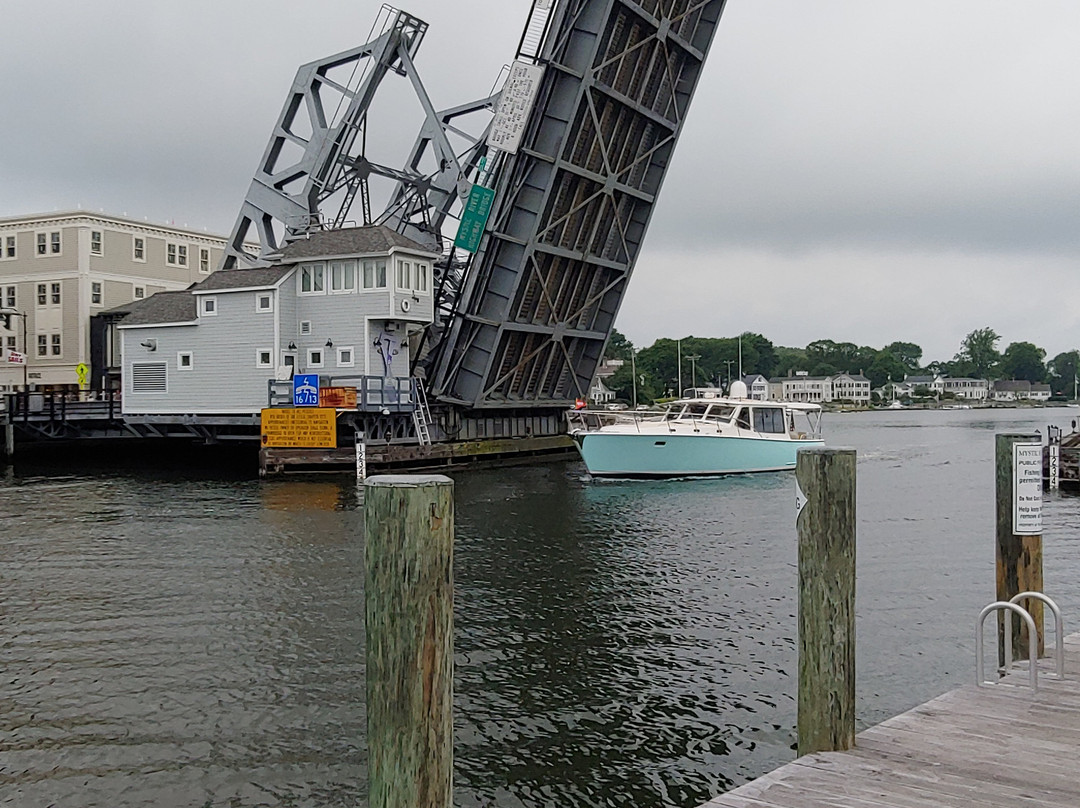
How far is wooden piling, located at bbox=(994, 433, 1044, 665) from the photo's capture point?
6891 mm

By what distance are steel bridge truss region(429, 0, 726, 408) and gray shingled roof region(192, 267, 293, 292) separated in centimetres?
564

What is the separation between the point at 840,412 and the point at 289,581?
153954 millimetres

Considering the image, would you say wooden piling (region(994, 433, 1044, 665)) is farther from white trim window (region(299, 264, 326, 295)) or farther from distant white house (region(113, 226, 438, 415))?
white trim window (region(299, 264, 326, 295))

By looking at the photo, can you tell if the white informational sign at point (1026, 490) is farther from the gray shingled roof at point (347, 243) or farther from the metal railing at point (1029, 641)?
the gray shingled roof at point (347, 243)

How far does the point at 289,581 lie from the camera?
1404cm

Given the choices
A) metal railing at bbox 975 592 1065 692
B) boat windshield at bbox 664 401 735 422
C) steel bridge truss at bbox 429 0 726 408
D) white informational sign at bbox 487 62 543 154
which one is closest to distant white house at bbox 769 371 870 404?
steel bridge truss at bbox 429 0 726 408

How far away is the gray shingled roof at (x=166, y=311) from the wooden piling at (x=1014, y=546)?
97.7 feet

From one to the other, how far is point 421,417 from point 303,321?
476 centimetres

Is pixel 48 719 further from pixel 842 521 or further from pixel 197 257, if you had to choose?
pixel 197 257

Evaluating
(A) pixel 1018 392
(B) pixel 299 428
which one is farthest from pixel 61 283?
(A) pixel 1018 392

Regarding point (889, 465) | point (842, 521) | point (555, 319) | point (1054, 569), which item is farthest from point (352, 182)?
point (842, 521)

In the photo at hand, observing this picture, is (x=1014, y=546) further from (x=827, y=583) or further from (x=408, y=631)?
(x=408, y=631)

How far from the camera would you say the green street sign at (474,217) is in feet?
94.4

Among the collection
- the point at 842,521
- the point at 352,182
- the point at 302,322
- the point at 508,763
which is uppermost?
the point at 352,182
